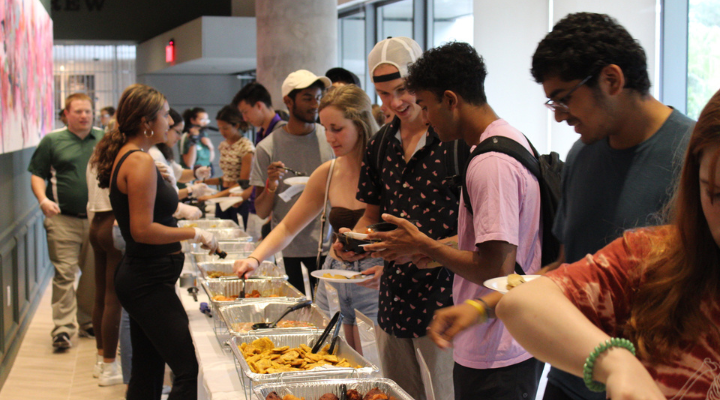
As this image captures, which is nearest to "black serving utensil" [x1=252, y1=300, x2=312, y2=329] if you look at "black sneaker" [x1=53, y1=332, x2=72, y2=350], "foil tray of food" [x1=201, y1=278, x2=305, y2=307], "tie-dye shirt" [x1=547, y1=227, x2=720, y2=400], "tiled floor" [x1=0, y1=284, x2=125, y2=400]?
"foil tray of food" [x1=201, y1=278, x2=305, y2=307]

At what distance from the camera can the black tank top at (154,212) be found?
2250 millimetres

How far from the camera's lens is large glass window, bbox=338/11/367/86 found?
7621 millimetres

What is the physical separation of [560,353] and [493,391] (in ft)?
2.33

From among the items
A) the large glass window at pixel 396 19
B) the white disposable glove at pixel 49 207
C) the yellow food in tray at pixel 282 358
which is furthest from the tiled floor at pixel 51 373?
the large glass window at pixel 396 19

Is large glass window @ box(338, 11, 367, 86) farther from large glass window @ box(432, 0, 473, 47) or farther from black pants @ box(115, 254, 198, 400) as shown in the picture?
black pants @ box(115, 254, 198, 400)

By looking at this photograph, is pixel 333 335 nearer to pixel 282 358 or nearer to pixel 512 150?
pixel 282 358

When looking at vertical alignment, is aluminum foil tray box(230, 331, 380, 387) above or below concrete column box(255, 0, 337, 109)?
below

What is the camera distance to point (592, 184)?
45.5 inches

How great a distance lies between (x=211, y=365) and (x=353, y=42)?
21.5ft

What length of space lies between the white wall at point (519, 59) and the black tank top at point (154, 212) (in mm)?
2629

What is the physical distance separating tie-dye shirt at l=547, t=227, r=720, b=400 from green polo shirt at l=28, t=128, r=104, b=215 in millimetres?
4178

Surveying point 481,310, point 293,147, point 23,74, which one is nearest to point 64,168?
point 23,74

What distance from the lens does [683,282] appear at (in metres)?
0.73

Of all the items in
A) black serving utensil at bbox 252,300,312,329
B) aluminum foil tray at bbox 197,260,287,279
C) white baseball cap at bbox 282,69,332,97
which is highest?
white baseball cap at bbox 282,69,332,97
